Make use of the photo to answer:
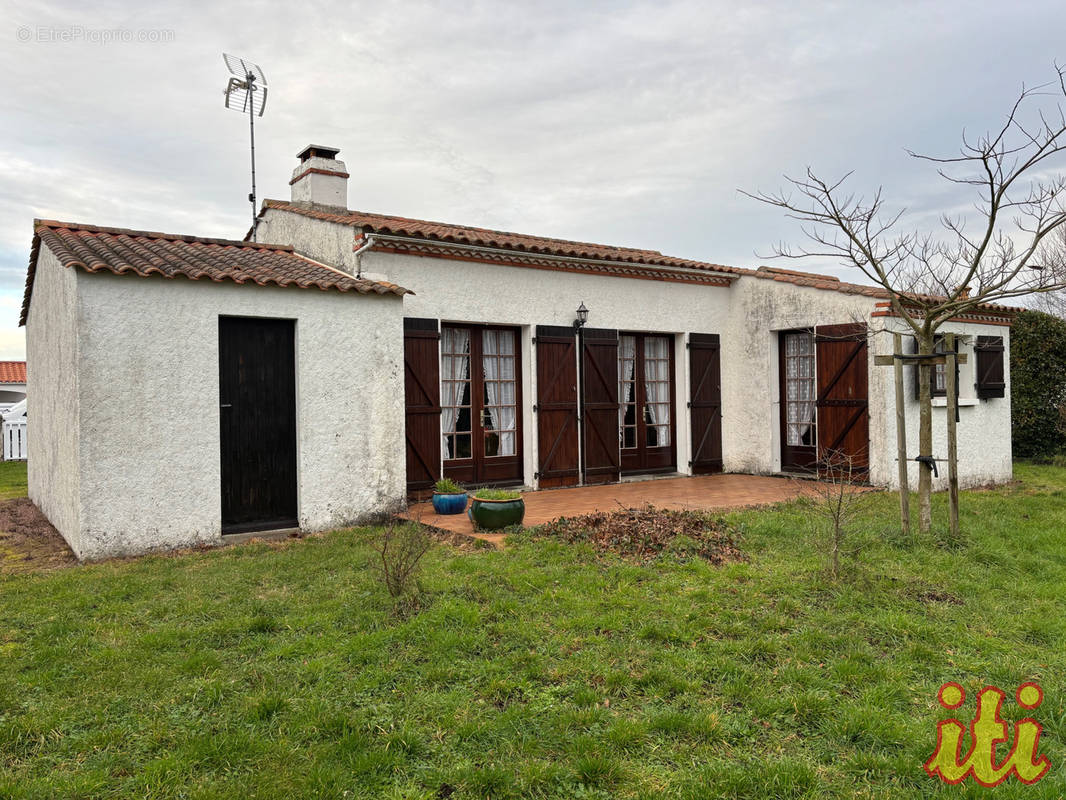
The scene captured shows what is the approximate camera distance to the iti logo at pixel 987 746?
108 inches

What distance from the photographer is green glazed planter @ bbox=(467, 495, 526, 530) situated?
7086 mm

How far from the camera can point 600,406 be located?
35.0ft

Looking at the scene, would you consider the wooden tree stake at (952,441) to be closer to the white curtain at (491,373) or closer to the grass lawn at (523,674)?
the grass lawn at (523,674)

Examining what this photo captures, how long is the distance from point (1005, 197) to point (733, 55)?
461 cm

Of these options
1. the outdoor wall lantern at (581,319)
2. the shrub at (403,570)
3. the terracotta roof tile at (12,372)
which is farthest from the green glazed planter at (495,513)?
the terracotta roof tile at (12,372)

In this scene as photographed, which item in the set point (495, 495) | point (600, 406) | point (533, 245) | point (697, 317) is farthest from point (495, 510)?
point (697, 317)

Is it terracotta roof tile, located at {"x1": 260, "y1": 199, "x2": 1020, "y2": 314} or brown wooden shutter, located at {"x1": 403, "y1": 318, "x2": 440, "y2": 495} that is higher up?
terracotta roof tile, located at {"x1": 260, "y1": 199, "x2": 1020, "y2": 314}

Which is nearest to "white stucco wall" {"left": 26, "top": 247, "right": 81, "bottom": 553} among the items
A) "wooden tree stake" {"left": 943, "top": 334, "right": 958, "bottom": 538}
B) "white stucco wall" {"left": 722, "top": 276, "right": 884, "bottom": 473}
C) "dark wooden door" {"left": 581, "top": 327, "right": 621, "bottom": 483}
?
"dark wooden door" {"left": 581, "top": 327, "right": 621, "bottom": 483}

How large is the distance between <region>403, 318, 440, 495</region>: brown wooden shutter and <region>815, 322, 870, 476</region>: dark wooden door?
5607mm

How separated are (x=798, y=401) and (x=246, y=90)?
10.5 m

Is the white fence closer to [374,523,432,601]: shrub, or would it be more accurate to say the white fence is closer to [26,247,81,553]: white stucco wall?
[26,247,81,553]: white stucco wall

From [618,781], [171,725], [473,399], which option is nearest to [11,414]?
[473,399]

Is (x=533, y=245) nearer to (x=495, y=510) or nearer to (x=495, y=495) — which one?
(x=495, y=495)

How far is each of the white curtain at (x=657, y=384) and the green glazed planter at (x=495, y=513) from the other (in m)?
4.78
